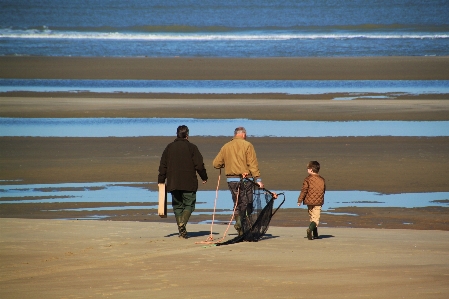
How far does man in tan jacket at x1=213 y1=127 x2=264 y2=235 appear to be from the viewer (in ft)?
33.2

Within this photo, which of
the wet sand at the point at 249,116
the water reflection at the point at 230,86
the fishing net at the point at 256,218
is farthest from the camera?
the water reflection at the point at 230,86

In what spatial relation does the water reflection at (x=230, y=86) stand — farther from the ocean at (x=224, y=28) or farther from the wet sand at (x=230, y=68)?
the ocean at (x=224, y=28)

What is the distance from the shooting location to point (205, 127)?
21922 mm

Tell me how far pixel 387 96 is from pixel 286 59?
1383 cm

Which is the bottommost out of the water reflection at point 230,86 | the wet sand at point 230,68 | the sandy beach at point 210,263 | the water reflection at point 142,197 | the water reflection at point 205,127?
the sandy beach at point 210,263

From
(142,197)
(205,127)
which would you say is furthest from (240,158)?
(205,127)

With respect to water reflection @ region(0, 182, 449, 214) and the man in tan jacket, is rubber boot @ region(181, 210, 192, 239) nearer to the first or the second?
the man in tan jacket

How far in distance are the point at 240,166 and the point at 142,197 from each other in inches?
→ 171

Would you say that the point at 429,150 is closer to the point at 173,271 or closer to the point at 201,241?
the point at 201,241

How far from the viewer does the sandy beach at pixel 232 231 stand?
7.77 m

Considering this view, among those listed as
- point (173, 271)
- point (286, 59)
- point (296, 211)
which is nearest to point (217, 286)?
point (173, 271)

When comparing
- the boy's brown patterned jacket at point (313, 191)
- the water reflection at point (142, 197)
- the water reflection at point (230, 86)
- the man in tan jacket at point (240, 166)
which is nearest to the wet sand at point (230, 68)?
the water reflection at point (230, 86)

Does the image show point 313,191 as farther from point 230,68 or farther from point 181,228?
point 230,68

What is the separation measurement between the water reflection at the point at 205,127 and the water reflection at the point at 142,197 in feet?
19.3
